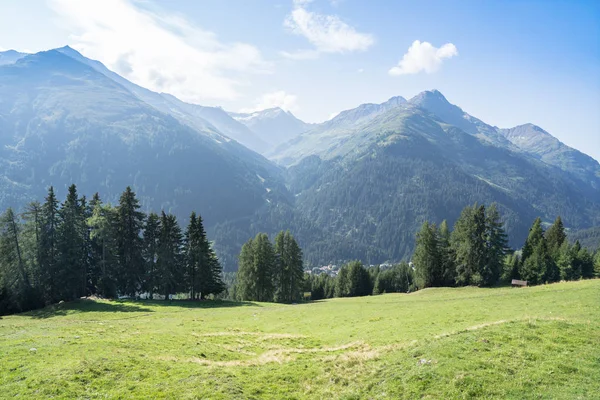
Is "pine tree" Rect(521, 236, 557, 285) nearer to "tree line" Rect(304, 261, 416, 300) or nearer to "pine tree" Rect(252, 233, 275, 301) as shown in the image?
"tree line" Rect(304, 261, 416, 300)

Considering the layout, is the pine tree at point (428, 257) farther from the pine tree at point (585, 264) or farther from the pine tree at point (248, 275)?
the pine tree at point (248, 275)

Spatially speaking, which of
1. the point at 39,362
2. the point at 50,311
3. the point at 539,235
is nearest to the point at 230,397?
the point at 39,362

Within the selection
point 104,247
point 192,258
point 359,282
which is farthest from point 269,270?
point 359,282

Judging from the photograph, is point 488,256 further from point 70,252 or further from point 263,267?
point 70,252

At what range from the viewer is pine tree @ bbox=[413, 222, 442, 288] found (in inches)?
3420

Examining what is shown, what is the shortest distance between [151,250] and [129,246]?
4751 mm

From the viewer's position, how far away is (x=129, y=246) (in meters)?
71.2

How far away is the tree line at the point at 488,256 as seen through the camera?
75438 mm

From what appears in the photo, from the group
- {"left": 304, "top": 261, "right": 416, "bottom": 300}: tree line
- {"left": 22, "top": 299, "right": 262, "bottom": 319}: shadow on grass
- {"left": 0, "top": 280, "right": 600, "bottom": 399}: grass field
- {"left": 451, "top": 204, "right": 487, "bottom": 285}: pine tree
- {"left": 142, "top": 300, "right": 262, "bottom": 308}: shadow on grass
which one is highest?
{"left": 451, "top": 204, "right": 487, "bottom": 285}: pine tree

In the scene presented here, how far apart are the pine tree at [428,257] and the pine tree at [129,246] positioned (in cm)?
6837

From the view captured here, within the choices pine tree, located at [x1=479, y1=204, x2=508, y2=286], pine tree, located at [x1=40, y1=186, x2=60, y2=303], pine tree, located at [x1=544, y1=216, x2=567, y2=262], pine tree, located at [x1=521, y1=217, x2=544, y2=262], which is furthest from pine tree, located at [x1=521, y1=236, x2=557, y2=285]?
pine tree, located at [x1=40, y1=186, x2=60, y2=303]

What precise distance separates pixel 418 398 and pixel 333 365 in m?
7.30

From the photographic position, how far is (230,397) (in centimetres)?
1808

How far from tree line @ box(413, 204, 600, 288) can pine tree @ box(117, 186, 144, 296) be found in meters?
69.0
